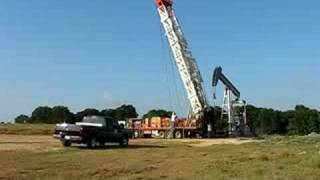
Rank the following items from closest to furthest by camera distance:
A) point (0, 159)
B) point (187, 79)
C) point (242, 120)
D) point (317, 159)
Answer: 1. point (317, 159)
2. point (0, 159)
3. point (187, 79)
4. point (242, 120)

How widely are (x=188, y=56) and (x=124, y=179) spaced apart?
4650 cm

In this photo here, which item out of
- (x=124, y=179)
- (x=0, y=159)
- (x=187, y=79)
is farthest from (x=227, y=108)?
(x=124, y=179)

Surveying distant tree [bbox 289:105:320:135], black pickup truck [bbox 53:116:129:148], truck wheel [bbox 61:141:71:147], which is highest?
distant tree [bbox 289:105:320:135]

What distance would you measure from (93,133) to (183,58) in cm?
2606

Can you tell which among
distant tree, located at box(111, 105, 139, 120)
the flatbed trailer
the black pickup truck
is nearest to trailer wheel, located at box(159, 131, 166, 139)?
the flatbed trailer

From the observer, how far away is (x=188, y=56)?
64.2 metres

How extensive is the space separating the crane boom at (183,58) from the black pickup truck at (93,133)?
863 inches

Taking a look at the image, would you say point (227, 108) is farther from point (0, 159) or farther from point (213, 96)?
point (0, 159)

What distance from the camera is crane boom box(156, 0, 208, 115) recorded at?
63719mm

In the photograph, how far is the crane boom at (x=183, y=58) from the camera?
209 ft

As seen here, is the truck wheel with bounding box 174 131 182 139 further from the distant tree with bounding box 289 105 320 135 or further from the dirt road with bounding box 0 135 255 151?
the distant tree with bounding box 289 105 320 135

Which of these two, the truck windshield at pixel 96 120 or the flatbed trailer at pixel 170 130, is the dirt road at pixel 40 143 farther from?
the flatbed trailer at pixel 170 130

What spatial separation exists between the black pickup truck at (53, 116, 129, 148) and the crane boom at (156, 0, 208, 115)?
863 inches

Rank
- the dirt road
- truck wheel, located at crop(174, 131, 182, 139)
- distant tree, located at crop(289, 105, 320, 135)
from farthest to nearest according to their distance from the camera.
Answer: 1. distant tree, located at crop(289, 105, 320, 135)
2. truck wheel, located at crop(174, 131, 182, 139)
3. the dirt road
